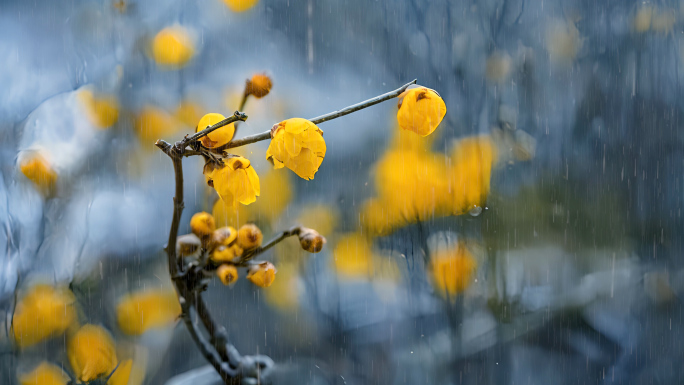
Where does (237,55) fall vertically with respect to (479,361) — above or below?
above

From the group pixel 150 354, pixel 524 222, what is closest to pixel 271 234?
pixel 150 354

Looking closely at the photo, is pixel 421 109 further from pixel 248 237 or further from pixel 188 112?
pixel 188 112

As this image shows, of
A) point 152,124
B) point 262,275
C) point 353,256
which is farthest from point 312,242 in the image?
point 152,124

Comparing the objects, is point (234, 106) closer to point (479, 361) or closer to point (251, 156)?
point (251, 156)

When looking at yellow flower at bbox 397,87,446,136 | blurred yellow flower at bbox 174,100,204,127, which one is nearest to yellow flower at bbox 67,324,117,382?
blurred yellow flower at bbox 174,100,204,127

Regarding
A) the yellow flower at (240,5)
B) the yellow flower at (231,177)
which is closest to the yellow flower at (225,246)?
the yellow flower at (231,177)

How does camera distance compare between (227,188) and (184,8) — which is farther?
(184,8)

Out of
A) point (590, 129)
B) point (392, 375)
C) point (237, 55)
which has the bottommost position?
point (392, 375)

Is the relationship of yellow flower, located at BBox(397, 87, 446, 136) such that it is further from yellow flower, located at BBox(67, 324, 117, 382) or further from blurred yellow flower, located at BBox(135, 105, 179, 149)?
yellow flower, located at BBox(67, 324, 117, 382)
